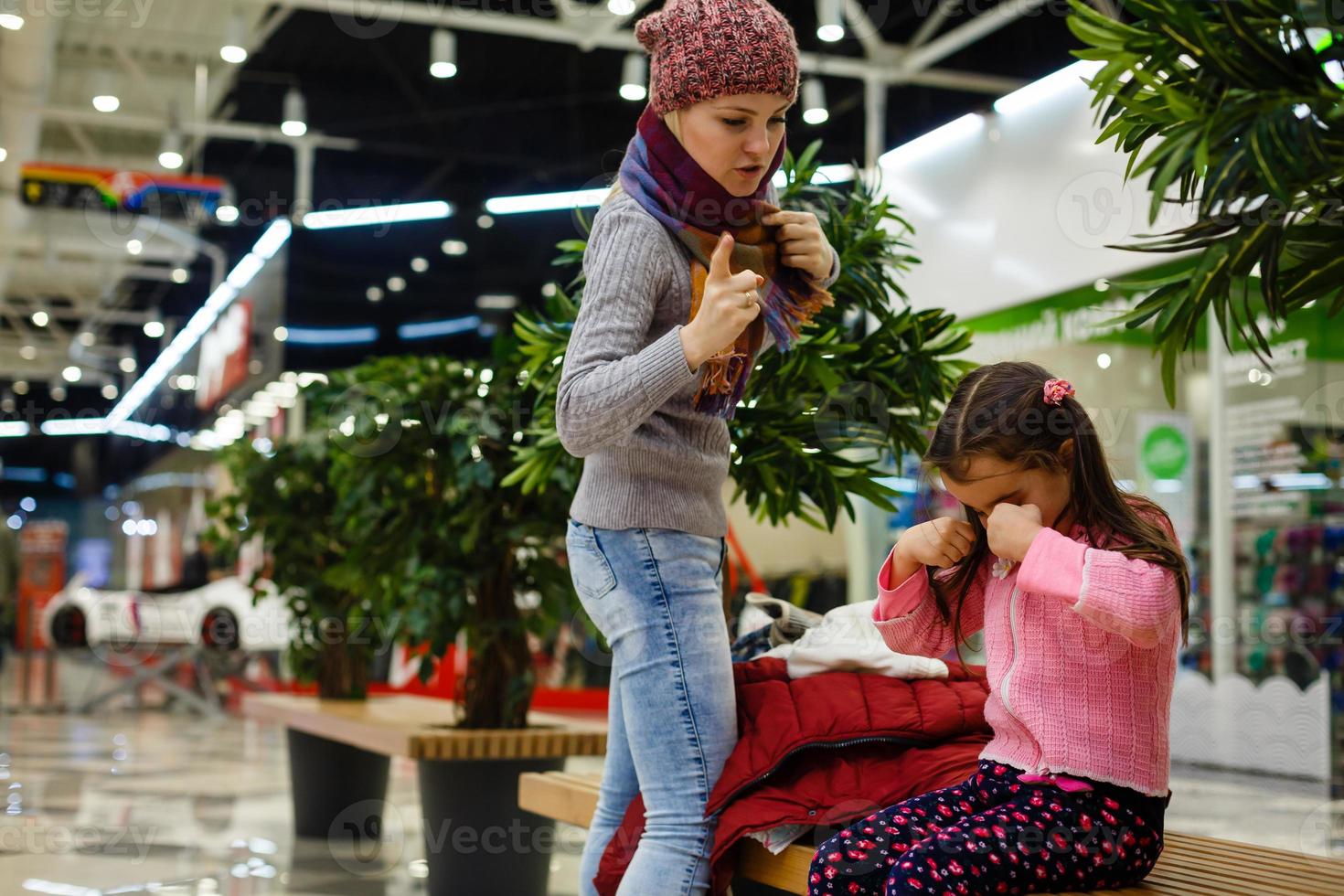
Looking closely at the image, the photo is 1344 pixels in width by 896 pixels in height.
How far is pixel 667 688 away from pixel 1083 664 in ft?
1.83

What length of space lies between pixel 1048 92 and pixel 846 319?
5641 mm

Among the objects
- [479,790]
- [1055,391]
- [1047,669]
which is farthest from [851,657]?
[479,790]

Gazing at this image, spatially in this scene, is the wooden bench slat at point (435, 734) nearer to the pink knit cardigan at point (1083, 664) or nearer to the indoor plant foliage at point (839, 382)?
the indoor plant foliage at point (839, 382)

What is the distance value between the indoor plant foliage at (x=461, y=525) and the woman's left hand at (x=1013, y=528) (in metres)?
2.09

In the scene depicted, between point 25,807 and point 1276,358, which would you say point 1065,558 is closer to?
point 25,807

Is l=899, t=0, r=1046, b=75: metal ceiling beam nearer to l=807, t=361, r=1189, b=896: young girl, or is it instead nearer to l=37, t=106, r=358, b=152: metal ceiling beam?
l=37, t=106, r=358, b=152: metal ceiling beam

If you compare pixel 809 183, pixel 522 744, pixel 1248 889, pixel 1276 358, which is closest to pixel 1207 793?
pixel 1276 358

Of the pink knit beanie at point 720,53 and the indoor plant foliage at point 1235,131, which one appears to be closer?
the indoor plant foliage at point 1235,131

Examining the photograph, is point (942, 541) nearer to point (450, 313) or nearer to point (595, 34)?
point (595, 34)

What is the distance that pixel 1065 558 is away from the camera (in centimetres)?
153

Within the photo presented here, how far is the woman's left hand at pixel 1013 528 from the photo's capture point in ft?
5.17

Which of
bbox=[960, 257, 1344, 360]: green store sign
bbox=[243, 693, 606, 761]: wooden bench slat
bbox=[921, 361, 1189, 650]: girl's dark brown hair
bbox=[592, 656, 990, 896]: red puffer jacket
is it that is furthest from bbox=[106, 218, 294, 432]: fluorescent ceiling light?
bbox=[921, 361, 1189, 650]: girl's dark brown hair

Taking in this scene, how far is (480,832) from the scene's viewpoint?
3617 mm

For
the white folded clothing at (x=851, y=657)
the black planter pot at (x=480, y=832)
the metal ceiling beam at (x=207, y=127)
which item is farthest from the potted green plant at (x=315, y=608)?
the metal ceiling beam at (x=207, y=127)
